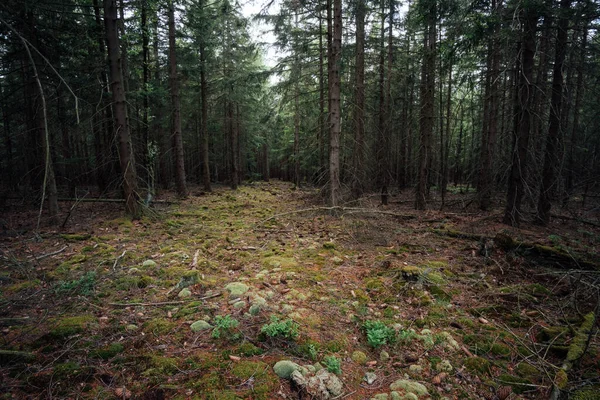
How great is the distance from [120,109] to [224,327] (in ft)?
25.4

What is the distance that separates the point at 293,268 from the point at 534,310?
3.84 meters

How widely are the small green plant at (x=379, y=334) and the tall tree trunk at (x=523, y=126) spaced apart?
637 centimetres

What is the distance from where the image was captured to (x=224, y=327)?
3.21m

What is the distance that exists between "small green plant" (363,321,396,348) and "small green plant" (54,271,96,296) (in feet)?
13.2

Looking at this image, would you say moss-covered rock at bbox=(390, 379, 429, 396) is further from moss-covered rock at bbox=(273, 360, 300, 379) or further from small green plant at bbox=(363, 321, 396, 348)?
moss-covered rock at bbox=(273, 360, 300, 379)

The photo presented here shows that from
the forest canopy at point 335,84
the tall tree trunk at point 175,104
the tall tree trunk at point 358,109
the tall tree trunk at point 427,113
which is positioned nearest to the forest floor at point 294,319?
the forest canopy at point 335,84

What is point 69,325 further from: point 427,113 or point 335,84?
point 427,113

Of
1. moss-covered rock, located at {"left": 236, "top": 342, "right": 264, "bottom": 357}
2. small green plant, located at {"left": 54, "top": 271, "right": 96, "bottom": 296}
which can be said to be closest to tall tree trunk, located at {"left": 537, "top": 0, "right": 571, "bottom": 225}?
moss-covered rock, located at {"left": 236, "top": 342, "right": 264, "bottom": 357}

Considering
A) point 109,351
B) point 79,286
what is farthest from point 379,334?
point 79,286

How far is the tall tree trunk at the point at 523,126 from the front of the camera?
287 inches

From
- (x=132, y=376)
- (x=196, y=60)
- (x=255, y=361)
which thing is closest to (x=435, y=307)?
(x=255, y=361)

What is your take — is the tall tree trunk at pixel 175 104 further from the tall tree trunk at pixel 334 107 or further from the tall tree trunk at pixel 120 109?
the tall tree trunk at pixel 334 107

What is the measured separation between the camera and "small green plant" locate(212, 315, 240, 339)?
3127 mm

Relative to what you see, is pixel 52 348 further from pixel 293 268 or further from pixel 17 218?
pixel 17 218
